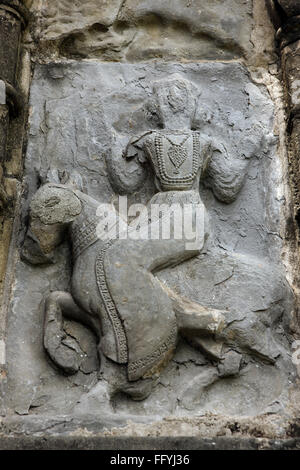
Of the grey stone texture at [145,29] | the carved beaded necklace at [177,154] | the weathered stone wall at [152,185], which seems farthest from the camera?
the grey stone texture at [145,29]

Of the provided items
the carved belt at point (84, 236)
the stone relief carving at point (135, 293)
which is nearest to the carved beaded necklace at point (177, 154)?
the stone relief carving at point (135, 293)

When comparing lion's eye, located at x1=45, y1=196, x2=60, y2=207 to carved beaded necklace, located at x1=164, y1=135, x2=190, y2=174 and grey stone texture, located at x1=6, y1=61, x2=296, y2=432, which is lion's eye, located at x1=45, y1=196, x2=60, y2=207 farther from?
carved beaded necklace, located at x1=164, y1=135, x2=190, y2=174

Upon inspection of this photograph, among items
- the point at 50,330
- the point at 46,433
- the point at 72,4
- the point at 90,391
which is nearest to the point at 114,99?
the point at 72,4

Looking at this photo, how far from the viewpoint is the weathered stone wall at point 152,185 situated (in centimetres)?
322

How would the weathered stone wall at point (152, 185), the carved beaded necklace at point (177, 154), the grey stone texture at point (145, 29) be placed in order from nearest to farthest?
the weathered stone wall at point (152, 185) < the carved beaded necklace at point (177, 154) < the grey stone texture at point (145, 29)

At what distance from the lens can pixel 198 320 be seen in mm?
3289

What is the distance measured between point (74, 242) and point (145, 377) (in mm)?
806

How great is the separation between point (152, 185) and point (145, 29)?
1.14 m

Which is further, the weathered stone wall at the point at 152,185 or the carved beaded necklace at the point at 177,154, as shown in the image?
the carved beaded necklace at the point at 177,154

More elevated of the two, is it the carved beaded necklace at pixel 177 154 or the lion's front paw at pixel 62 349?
the carved beaded necklace at pixel 177 154

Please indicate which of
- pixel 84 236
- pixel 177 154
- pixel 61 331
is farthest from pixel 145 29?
pixel 61 331

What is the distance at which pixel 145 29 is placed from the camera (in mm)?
4137

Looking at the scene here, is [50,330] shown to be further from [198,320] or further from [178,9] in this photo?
[178,9]

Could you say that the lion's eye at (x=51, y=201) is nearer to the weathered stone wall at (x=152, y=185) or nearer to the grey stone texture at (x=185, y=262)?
the grey stone texture at (x=185, y=262)
